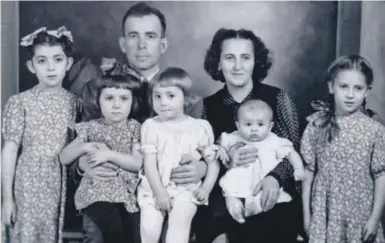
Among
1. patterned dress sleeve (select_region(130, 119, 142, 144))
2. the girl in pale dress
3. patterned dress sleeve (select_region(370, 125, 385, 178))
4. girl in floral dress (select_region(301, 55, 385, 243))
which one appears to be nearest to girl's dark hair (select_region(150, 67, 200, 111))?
the girl in pale dress

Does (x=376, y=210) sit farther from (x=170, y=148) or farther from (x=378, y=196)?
(x=170, y=148)

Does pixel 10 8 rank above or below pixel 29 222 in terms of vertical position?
above

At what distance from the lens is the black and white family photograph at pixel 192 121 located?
5.18 ft

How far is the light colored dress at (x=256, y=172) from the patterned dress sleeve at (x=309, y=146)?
3 centimetres

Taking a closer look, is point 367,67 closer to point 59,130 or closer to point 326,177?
point 326,177

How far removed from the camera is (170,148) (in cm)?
159

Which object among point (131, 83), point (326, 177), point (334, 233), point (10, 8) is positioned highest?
point (10, 8)

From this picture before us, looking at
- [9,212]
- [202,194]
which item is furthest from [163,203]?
[9,212]

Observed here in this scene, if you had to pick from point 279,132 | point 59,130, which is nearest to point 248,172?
point 279,132

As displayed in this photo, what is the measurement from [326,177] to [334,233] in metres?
0.14

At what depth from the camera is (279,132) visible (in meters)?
1.63

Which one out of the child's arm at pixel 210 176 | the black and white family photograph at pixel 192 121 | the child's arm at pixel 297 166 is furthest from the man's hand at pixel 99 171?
the child's arm at pixel 297 166

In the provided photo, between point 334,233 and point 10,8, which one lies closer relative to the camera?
point 334,233

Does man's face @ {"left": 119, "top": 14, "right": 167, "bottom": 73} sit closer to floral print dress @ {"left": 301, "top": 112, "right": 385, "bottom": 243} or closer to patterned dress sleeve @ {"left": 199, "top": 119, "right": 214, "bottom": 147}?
patterned dress sleeve @ {"left": 199, "top": 119, "right": 214, "bottom": 147}
